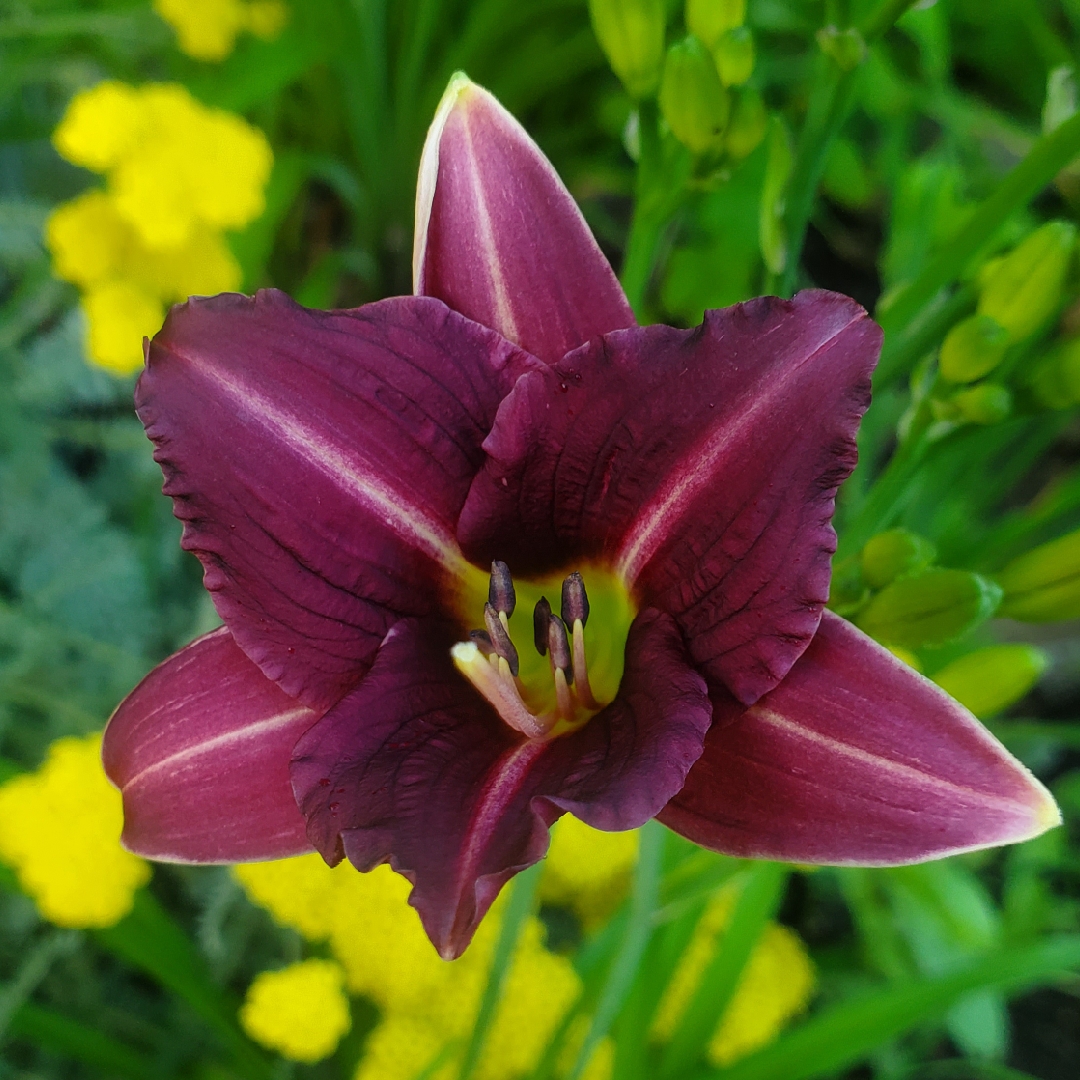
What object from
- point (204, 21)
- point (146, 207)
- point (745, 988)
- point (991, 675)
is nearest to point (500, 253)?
point (991, 675)

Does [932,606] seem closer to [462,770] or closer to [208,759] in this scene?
[462,770]

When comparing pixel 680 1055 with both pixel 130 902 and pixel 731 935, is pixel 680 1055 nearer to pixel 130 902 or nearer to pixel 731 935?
pixel 731 935

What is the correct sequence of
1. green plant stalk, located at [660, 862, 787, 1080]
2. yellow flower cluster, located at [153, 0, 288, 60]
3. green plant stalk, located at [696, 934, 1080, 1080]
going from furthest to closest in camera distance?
yellow flower cluster, located at [153, 0, 288, 60], green plant stalk, located at [660, 862, 787, 1080], green plant stalk, located at [696, 934, 1080, 1080]

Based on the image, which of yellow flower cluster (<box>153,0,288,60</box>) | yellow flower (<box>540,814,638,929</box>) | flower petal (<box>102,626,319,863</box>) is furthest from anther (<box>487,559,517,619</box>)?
yellow flower cluster (<box>153,0,288,60</box>)

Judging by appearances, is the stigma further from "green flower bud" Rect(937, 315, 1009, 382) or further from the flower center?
"green flower bud" Rect(937, 315, 1009, 382)

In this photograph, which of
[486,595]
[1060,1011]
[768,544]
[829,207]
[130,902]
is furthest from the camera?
[829,207]

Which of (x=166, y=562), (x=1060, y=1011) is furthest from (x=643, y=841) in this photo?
(x=1060, y=1011)

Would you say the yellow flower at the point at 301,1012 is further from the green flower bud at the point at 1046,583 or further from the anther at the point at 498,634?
the green flower bud at the point at 1046,583
